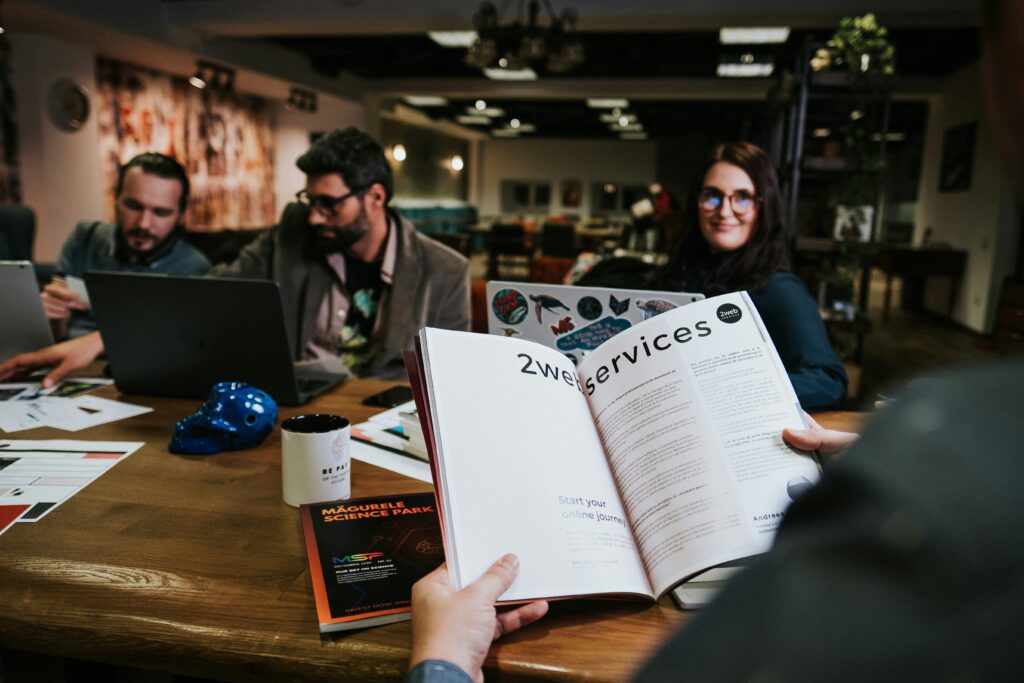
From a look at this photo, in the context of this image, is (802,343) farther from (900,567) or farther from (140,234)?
(140,234)

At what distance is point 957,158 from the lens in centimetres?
778

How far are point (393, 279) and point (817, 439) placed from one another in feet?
4.96

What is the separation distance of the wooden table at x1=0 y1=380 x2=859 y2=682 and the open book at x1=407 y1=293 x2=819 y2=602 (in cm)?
6

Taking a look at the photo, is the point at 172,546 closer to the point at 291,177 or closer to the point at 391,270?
the point at 391,270

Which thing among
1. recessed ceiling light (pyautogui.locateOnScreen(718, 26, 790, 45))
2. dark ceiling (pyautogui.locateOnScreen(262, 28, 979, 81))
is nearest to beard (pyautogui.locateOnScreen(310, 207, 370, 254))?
recessed ceiling light (pyautogui.locateOnScreen(718, 26, 790, 45))

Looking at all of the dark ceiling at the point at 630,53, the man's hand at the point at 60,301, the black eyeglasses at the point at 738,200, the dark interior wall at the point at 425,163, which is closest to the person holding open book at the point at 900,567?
the black eyeglasses at the point at 738,200

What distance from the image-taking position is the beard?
6.74 ft

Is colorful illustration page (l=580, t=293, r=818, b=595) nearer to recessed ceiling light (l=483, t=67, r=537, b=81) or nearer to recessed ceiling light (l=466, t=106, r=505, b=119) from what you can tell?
recessed ceiling light (l=483, t=67, r=537, b=81)

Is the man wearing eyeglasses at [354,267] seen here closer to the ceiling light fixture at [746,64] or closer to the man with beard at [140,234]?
the man with beard at [140,234]

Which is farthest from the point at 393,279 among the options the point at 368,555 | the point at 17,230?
the point at 17,230

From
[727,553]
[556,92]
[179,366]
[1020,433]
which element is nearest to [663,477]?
[727,553]

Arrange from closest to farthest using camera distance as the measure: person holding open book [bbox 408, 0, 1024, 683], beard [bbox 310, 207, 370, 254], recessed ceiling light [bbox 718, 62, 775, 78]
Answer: person holding open book [bbox 408, 0, 1024, 683] → beard [bbox 310, 207, 370, 254] → recessed ceiling light [bbox 718, 62, 775, 78]

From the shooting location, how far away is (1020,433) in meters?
0.27

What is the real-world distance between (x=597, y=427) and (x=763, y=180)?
1.56m
